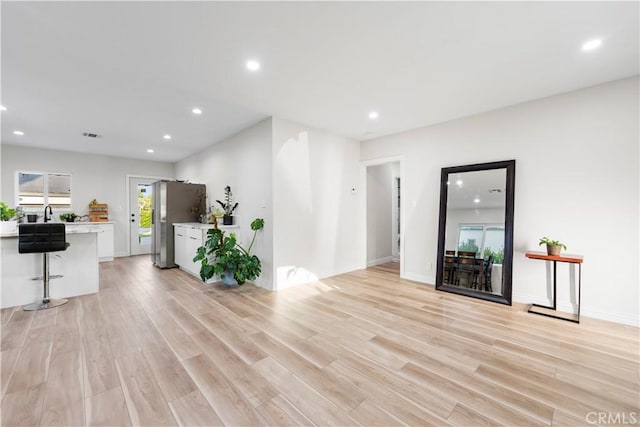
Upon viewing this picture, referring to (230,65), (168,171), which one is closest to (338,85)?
(230,65)

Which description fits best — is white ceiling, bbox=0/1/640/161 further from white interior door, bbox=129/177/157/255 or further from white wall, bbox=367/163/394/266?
white interior door, bbox=129/177/157/255

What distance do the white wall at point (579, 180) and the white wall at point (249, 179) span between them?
3171 millimetres

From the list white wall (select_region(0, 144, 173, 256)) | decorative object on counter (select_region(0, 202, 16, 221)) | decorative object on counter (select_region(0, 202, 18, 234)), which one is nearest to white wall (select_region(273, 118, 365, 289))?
decorative object on counter (select_region(0, 202, 18, 234))

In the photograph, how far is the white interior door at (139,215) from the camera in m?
7.40

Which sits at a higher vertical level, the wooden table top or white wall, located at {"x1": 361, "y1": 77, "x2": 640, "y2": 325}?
white wall, located at {"x1": 361, "y1": 77, "x2": 640, "y2": 325}

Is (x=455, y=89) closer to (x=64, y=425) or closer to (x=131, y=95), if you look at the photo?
(x=131, y=95)

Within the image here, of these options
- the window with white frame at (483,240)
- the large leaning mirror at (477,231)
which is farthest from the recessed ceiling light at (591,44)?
the window with white frame at (483,240)

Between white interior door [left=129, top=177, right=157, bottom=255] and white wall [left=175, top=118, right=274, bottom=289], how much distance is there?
2976mm

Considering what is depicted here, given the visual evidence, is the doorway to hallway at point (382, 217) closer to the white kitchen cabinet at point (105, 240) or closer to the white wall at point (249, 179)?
the white wall at point (249, 179)

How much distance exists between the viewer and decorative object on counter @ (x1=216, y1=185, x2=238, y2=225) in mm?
4938

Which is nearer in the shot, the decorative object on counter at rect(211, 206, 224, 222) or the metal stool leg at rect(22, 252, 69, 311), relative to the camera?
the metal stool leg at rect(22, 252, 69, 311)

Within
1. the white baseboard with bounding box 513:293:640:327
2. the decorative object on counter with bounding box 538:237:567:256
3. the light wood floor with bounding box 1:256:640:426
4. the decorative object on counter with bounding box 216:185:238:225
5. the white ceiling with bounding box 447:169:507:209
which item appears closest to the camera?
the light wood floor with bounding box 1:256:640:426

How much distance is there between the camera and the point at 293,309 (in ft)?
10.9

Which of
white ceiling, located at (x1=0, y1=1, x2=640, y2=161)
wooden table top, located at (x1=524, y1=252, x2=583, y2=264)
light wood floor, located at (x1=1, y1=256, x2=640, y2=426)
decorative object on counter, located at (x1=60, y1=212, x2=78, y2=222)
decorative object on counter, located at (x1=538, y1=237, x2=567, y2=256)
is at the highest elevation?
white ceiling, located at (x1=0, y1=1, x2=640, y2=161)
